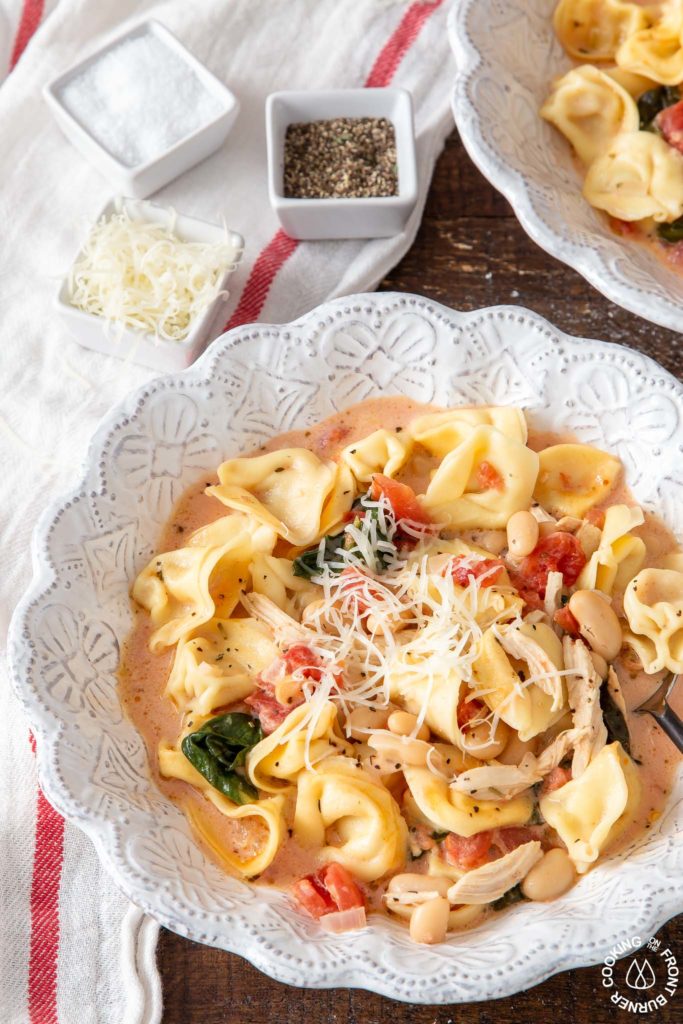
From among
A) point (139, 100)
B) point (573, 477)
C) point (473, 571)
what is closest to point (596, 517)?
point (573, 477)

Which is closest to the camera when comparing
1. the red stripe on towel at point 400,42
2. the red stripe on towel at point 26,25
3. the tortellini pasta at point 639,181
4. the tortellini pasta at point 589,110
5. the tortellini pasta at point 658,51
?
the tortellini pasta at point 639,181

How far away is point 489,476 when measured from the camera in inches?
192

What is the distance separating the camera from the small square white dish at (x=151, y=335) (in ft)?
18.2

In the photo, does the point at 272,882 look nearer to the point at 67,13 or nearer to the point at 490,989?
the point at 490,989

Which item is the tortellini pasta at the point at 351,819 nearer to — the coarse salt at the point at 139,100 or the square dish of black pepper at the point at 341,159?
the square dish of black pepper at the point at 341,159

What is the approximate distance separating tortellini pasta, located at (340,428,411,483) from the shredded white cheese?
3.92ft

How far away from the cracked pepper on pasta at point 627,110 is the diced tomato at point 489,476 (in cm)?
150

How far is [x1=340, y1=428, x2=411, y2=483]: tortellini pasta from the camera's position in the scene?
4.94 m

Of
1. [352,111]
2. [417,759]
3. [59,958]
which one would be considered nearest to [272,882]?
[417,759]

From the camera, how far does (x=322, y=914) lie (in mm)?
4172

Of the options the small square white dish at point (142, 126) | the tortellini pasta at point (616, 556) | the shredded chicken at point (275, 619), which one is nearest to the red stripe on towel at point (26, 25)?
the small square white dish at point (142, 126)

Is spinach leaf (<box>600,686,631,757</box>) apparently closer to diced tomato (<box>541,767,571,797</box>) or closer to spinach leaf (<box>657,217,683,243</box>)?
diced tomato (<box>541,767,571,797</box>)

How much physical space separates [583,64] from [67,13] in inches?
113

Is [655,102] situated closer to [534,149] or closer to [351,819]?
[534,149]
